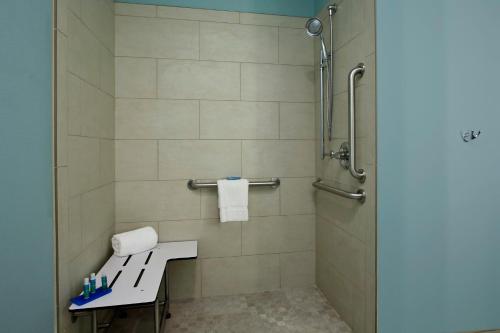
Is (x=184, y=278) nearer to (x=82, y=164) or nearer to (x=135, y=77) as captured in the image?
(x=82, y=164)

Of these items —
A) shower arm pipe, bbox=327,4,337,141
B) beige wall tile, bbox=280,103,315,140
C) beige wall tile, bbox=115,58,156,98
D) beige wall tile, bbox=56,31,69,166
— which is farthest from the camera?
beige wall tile, bbox=280,103,315,140

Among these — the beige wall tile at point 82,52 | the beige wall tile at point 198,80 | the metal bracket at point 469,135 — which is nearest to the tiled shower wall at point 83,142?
the beige wall tile at point 82,52

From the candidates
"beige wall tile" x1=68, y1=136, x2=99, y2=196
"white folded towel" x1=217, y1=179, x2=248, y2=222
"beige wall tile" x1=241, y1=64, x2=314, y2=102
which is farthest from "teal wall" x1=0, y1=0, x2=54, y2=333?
"beige wall tile" x1=241, y1=64, x2=314, y2=102

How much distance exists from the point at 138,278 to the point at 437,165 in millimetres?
1614

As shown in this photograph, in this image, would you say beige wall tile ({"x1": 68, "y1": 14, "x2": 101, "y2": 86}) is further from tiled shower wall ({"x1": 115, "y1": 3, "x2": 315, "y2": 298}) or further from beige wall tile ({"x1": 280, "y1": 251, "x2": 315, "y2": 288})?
beige wall tile ({"x1": 280, "y1": 251, "x2": 315, "y2": 288})

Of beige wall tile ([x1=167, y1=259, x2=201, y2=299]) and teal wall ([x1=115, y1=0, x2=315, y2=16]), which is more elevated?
teal wall ([x1=115, y1=0, x2=315, y2=16])

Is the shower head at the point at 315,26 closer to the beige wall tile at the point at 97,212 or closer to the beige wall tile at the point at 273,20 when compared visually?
the beige wall tile at the point at 273,20

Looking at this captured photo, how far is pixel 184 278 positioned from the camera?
1.92 metres

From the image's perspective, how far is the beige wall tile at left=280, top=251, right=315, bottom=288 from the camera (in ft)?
6.68

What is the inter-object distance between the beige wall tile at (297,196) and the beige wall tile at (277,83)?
2.08 feet

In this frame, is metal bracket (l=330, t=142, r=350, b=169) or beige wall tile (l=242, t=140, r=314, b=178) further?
beige wall tile (l=242, t=140, r=314, b=178)

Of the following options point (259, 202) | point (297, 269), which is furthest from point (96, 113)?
point (297, 269)

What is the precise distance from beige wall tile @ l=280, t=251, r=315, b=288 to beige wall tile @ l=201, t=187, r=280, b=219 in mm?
369

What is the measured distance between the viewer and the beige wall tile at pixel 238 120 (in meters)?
1.90
